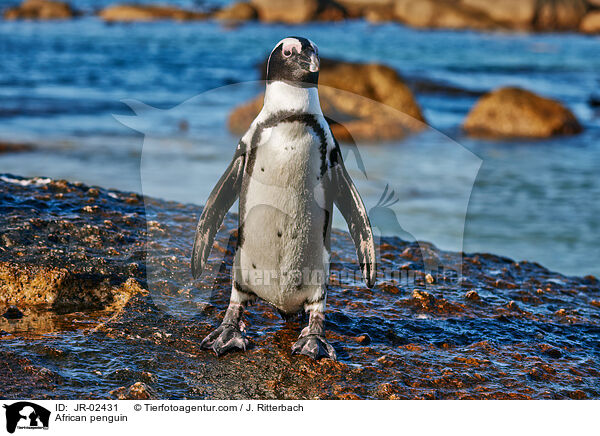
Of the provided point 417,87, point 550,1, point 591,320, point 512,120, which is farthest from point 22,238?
point 550,1

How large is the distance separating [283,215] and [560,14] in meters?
49.0

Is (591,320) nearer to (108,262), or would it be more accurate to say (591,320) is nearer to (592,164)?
(108,262)

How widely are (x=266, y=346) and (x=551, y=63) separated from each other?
29.9m

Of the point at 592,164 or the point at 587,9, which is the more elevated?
the point at 587,9

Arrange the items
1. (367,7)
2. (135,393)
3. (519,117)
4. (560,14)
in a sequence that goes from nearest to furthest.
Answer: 1. (135,393)
2. (519,117)
3. (560,14)
4. (367,7)

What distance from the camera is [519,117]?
617 inches

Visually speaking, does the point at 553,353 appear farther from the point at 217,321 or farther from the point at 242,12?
the point at 242,12

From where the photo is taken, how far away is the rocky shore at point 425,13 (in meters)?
47.3

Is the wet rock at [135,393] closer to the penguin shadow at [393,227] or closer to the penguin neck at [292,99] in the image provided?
the penguin neck at [292,99]

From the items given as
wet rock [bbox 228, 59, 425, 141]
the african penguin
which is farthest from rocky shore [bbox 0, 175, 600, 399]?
wet rock [bbox 228, 59, 425, 141]

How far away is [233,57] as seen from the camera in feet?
98.3

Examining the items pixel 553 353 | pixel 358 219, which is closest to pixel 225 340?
pixel 358 219
